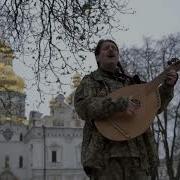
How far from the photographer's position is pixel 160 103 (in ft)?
12.0

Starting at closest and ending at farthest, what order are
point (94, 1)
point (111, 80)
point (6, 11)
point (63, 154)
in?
point (111, 80) → point (94, 1) → point (6, 11) → point (63, 154)

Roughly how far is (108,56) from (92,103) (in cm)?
46

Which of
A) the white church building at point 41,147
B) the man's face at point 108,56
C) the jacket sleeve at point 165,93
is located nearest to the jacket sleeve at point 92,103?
the man's face at point 108,56

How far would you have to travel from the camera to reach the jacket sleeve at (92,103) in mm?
3516

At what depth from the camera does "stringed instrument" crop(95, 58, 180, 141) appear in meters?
3.52

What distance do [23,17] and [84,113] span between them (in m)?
5.50

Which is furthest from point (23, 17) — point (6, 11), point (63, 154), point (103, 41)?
point (63, 154)

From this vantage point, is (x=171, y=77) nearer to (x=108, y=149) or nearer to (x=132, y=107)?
(x=132, y=107)

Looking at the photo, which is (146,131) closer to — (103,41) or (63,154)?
(103,41)

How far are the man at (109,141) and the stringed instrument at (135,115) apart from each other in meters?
0.05

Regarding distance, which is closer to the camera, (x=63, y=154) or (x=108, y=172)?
(x=108, y=172)

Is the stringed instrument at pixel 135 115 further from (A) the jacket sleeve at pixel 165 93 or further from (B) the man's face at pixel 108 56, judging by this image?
(B) the man's face at pixel 108 56

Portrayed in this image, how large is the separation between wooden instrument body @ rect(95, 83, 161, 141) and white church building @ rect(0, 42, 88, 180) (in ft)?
153

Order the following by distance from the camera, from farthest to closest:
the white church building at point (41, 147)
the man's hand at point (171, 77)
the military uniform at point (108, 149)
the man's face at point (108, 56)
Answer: the white church building at point (41, 147)
the man's face at point (108, 56)
the man's hand at point (171, 77)
the military uniform at point (108, 149)
